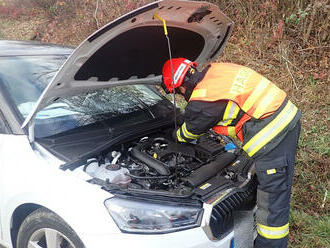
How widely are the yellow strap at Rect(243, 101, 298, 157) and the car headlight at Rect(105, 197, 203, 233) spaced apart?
63 cm

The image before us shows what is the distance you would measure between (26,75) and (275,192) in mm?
2116

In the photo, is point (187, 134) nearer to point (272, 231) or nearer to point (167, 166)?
point (167, 166)

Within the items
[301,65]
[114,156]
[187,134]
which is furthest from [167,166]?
[301,65]

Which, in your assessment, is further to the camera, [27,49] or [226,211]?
[27,49]

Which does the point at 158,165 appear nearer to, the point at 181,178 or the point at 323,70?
the point at 181,178

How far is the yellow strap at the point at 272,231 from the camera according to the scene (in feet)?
7.36

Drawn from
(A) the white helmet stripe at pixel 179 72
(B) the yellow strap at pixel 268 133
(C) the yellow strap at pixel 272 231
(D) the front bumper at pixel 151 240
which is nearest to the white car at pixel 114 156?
(D) the front bumper at pixel 151 240

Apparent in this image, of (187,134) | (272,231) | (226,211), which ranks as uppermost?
(187,134)

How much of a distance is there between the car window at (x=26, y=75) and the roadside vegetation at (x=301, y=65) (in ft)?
→ 8.23

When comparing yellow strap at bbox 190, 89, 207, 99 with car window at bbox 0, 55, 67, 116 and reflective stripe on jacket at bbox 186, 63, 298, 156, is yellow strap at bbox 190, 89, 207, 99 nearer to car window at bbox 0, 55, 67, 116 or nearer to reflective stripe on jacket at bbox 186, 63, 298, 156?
reflective stripe on jacket at bbox 186, 63, 298, 156

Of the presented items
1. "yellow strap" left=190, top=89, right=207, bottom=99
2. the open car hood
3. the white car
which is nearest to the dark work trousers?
the white car

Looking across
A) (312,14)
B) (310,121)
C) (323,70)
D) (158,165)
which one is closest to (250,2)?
(312,14)

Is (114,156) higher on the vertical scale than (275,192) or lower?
higher

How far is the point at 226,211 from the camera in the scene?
1.95 m
